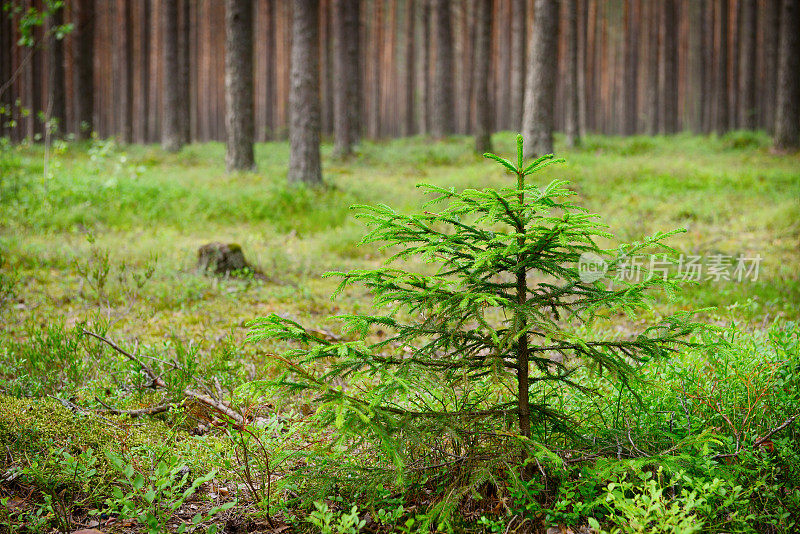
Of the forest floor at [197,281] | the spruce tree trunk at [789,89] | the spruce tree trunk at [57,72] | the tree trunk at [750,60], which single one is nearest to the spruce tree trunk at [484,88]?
the forest floor at [197,281]

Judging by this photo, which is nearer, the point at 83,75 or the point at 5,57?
the point at 83,75

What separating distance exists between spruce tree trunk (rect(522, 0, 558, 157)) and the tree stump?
28.0 ft

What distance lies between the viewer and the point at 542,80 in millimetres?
13117

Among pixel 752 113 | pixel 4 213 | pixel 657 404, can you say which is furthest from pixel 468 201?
pixel 752 113

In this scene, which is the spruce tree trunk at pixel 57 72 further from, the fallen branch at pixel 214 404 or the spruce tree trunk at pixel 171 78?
the fallen branch at pixel 214 404

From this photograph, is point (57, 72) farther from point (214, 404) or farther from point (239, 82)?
point (214, 404)

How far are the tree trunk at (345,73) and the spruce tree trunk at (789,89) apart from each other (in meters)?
12.9

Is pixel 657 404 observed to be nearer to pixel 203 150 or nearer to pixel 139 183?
pixel 139 183

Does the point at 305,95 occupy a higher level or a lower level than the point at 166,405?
higher

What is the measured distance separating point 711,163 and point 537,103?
542 cm

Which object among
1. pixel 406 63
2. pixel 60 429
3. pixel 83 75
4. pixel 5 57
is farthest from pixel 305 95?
pixel 5 57

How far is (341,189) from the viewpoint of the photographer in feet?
38.0

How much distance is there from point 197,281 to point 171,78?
50.4ft

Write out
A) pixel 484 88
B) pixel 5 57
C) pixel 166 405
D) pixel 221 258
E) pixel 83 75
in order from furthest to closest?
1. pixel 5 57
2. pixel 83 75
3. pixel 484 88
4. pixel 221 258
5. pixel 166 405
